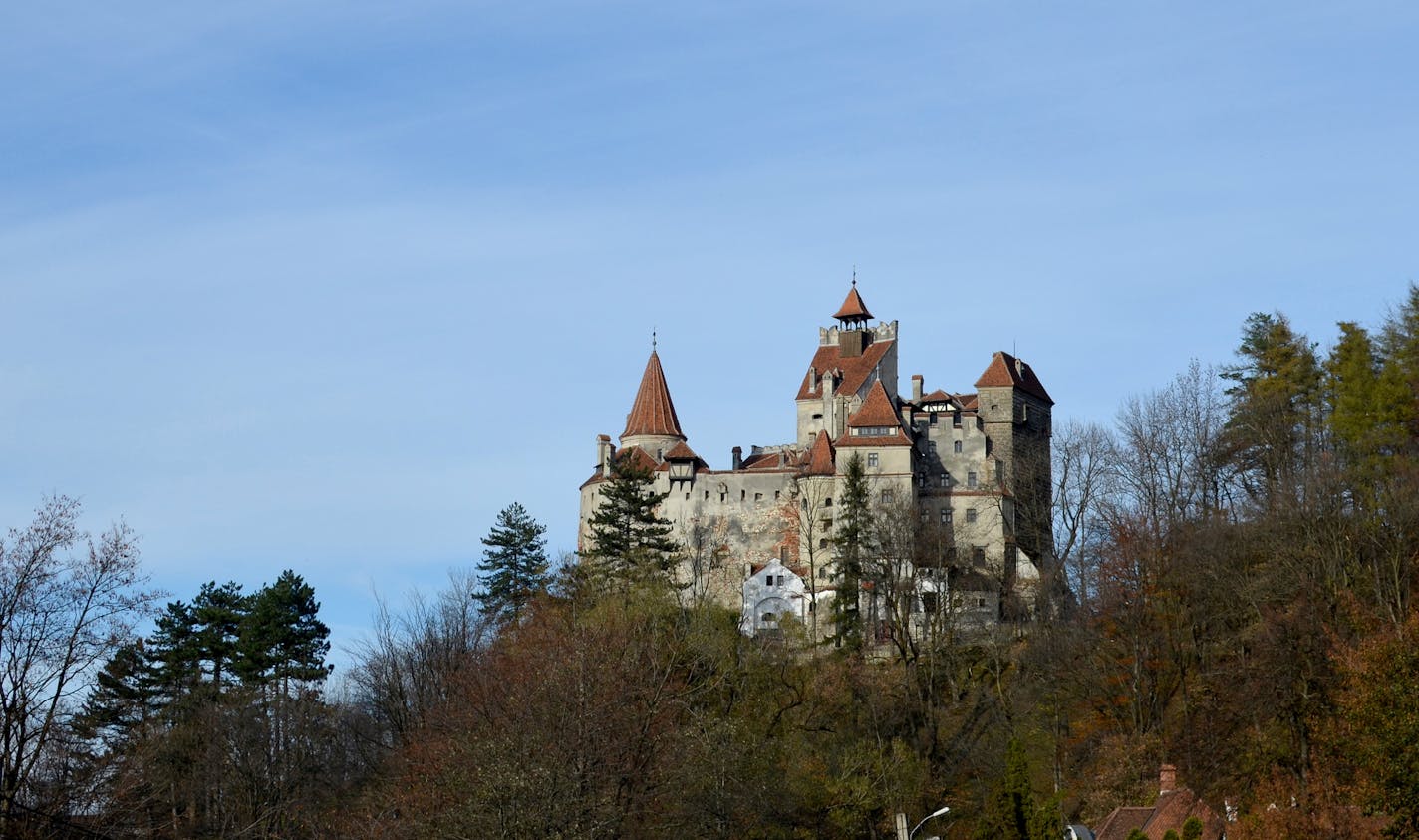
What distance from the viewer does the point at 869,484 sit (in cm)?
8638

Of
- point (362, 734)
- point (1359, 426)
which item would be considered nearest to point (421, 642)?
point (362, 734)

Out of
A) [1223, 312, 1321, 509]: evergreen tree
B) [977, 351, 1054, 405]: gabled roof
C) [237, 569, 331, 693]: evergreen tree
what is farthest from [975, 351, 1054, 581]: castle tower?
[237, 569, 331, 693]: evergreen tree

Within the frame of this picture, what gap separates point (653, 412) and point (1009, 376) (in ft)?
62.6

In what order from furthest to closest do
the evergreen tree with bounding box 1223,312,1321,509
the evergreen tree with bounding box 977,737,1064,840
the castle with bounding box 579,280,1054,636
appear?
the castle with bounding box 579,280,1054,636 < the evergreen tree with bounding box 1223,312,1321,509 < the evergreen tree with bounding box 977,737,1064,840

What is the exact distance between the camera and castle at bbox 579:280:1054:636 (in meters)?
83.6

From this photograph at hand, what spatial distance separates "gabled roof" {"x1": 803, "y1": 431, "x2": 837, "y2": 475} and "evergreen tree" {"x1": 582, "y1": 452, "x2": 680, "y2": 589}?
331 inches

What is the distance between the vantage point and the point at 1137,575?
6009 cm

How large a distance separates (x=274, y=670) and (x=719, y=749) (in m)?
30.2

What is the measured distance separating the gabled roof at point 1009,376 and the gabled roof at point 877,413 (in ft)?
15.3

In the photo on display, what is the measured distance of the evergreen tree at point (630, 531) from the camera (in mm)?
77250

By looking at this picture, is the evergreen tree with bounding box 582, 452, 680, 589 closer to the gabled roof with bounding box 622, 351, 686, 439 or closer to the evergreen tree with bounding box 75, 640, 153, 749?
the gabled roof with bounding box 622, 351, 686, 439

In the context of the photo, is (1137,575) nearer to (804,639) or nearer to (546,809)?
(804,639)

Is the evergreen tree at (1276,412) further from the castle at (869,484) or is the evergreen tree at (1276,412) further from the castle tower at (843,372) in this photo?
the castle tower at (843,372)

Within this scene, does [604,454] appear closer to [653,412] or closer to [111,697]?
[653,412]
